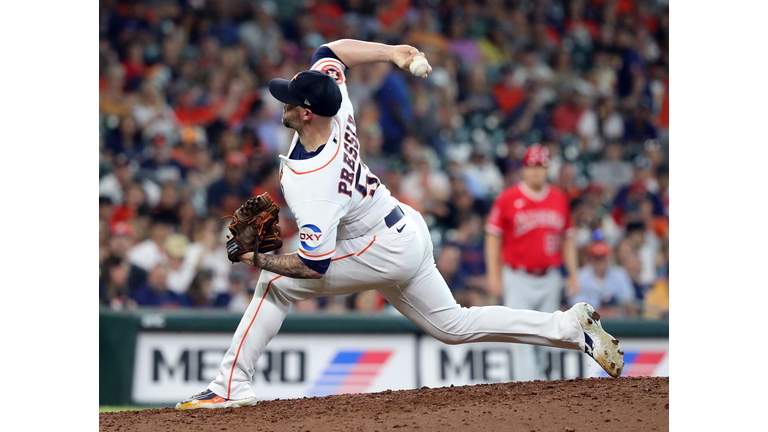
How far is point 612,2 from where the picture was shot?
41.3ft

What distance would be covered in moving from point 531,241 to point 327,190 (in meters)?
3.03

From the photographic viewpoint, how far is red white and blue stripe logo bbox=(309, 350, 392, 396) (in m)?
6.32

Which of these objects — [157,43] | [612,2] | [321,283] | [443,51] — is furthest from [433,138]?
[321,283]

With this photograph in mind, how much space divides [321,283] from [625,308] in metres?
4.86

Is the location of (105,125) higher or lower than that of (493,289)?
higher

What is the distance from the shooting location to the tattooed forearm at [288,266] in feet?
11.7

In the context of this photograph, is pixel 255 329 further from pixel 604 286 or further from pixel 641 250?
pixel 641 250

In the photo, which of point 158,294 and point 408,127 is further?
point 408,127

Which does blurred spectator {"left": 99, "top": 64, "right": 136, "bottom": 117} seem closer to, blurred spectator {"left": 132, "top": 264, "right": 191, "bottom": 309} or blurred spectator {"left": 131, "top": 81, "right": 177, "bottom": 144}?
blurred spectator {"left": 131, "top": 81, "right": 177, "bottom": 144}

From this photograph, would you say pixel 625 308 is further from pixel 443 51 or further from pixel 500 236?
pixel 443 51

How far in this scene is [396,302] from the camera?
3951mm

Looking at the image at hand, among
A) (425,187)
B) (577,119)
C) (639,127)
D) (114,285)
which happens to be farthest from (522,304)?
(639,127)

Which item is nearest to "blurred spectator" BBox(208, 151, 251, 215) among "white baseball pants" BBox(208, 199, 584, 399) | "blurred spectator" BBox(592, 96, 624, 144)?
"white baseball pants" BBox(208, 199, 584, 399)

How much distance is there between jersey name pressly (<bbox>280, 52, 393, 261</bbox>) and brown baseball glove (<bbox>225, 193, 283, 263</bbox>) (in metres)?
0.23
